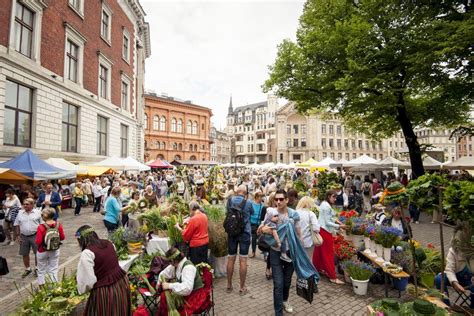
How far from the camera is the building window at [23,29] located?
11820 mm

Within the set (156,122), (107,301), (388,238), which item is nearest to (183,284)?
(107,301)

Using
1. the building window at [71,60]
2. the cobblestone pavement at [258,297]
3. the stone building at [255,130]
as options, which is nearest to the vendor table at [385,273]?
the cobblestone pavement at [258,297]

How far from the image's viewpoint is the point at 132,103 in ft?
82.8

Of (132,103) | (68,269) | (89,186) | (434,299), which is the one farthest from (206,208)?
(132,103)

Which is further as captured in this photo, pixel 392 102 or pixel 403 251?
pixel 392 102

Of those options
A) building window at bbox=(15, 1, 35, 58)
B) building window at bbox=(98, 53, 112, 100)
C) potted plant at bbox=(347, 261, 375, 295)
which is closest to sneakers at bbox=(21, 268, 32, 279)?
potted plant at bbox=(347, 261, 375, 295)

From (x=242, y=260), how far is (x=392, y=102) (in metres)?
11.0

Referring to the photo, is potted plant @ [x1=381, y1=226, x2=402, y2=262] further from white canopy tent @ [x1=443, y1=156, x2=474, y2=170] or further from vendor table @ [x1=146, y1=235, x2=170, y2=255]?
white canopy tent @ [x1=443, y1=156, x2=474, y2=170]

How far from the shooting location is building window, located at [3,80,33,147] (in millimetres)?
11602

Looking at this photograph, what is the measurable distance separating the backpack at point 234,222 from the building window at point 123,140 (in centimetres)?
2092

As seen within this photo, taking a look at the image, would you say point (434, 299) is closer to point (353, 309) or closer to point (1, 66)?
point (353, 309)

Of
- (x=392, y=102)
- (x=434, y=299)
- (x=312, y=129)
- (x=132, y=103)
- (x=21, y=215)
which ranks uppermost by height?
(x=312, y=129)

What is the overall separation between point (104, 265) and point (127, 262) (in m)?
1.89

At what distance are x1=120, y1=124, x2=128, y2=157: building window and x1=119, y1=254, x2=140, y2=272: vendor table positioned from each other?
2000cm
